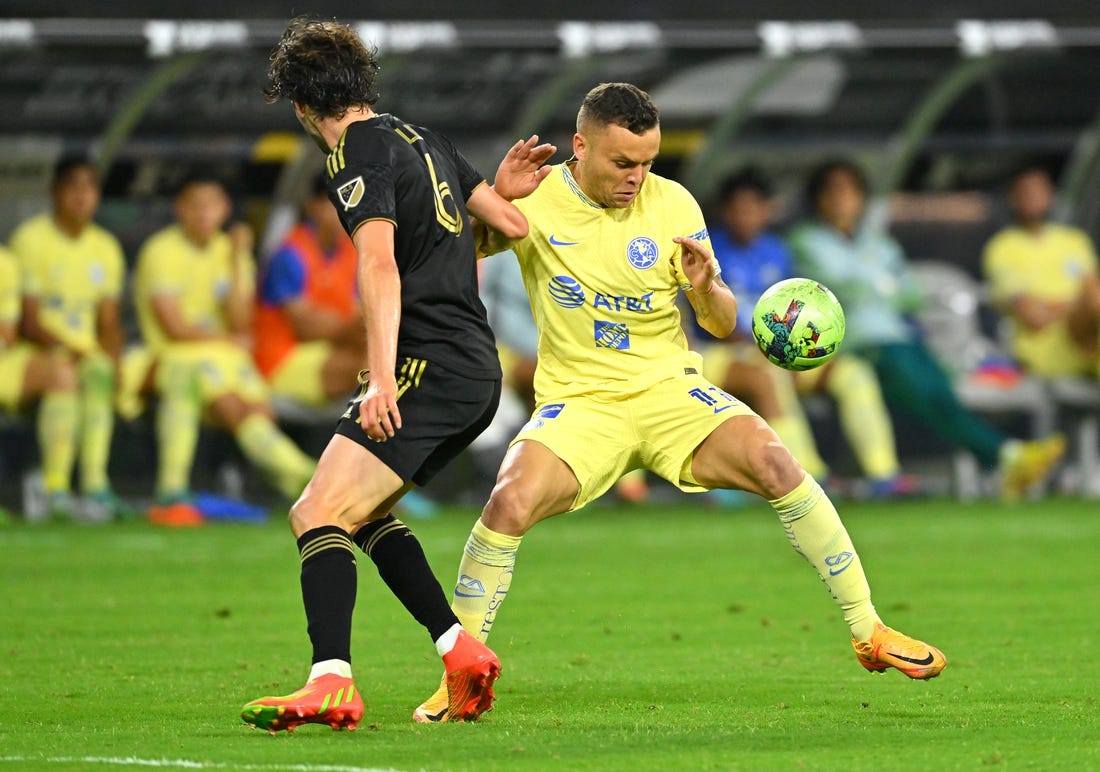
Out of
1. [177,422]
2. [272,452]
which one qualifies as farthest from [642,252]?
[177,422]

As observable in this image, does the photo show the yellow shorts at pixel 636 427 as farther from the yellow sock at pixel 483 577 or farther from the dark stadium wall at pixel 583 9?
the dark stadium wall at pixel 583 9

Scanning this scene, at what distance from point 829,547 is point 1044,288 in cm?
1117

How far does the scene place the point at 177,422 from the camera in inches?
579

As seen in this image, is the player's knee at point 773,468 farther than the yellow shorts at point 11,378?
No

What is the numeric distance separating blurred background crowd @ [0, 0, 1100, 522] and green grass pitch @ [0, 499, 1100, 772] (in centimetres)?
216

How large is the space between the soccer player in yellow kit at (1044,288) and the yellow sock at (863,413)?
60.7 inches

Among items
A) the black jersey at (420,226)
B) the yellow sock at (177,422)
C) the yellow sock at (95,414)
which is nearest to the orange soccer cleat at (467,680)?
the black jersey at (420,226)

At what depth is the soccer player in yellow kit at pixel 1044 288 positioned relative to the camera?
16516 millimetres

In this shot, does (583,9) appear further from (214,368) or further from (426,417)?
(426,417)

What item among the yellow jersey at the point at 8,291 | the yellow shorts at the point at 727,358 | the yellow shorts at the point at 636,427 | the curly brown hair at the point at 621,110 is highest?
the curly brown hair at the point at 621,110

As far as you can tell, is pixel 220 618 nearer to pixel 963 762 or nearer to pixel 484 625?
pixel 484 625

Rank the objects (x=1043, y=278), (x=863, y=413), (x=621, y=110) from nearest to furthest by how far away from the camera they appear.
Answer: (x=621, y=110) → (x=863, y=413) → (x=1043, y=278)

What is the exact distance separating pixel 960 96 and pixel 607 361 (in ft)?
38.1

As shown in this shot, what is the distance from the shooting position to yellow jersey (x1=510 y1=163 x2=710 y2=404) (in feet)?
21.1
